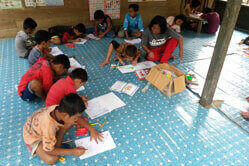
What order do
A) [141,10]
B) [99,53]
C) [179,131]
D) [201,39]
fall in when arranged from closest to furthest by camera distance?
[179,131] → [99,53] → [201,39] → [141,10]

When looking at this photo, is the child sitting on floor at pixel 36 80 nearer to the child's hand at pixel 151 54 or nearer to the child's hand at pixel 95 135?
the child's hand at pixel 95 135

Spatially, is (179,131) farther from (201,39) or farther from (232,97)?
(201,39)

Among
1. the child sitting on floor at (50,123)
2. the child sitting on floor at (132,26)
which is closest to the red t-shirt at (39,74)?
the child sitting on floor at (50,123)

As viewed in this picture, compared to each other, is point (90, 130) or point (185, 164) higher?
point (90, 130)

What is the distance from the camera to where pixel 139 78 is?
9.16ft

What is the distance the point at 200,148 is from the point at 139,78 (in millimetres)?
1396

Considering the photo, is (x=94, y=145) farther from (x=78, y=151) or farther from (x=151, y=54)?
(x=151, y=54)

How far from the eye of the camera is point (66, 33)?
13.4 feet

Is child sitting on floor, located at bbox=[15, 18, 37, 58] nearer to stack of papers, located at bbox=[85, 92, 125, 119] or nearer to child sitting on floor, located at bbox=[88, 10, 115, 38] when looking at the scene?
child sitting on floor, located at bbox=[88, 10, 115, 38]

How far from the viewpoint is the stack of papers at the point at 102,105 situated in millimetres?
2080

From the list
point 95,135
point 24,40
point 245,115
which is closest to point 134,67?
point 95,135

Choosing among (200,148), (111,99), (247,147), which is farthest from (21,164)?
(247,147)

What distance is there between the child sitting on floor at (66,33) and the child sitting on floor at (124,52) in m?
1.40

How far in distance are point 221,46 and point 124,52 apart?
1562mm
